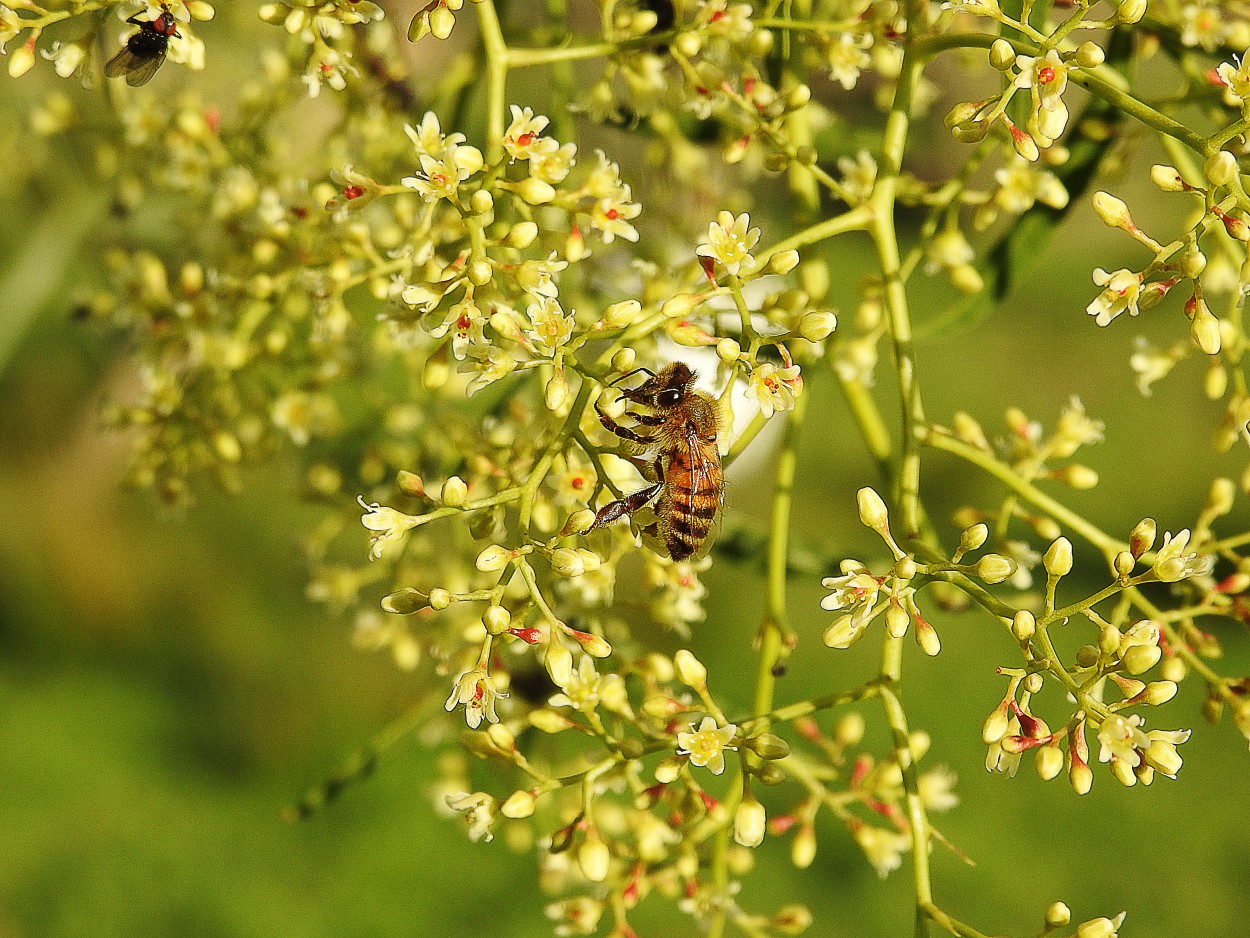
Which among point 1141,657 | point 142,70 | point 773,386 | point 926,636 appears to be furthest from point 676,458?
point 142,70

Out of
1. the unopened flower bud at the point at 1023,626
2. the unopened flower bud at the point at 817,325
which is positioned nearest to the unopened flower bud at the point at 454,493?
the unopened flower bud at the point at 817,325

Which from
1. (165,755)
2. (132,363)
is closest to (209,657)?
(165,755)

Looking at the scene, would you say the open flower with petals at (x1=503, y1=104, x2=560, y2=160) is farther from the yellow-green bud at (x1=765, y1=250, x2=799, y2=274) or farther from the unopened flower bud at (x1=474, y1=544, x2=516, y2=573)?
the unopened flower bud at (x1=474, y1=544, x2=516, y2=573)

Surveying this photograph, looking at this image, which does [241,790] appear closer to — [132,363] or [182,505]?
[132,363]

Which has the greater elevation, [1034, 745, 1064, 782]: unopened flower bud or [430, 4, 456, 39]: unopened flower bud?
[430, 4, 456, 39]: unopened flower bud

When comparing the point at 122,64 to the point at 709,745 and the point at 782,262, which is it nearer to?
the point at 782,262

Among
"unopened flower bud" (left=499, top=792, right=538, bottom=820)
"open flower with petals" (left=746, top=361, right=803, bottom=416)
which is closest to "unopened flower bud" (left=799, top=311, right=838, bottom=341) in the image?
"open flower with petals" (left=746, top=361, right=803, bottom=416)

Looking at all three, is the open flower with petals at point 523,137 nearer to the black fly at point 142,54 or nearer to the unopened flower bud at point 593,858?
the black fly at point 142,54
